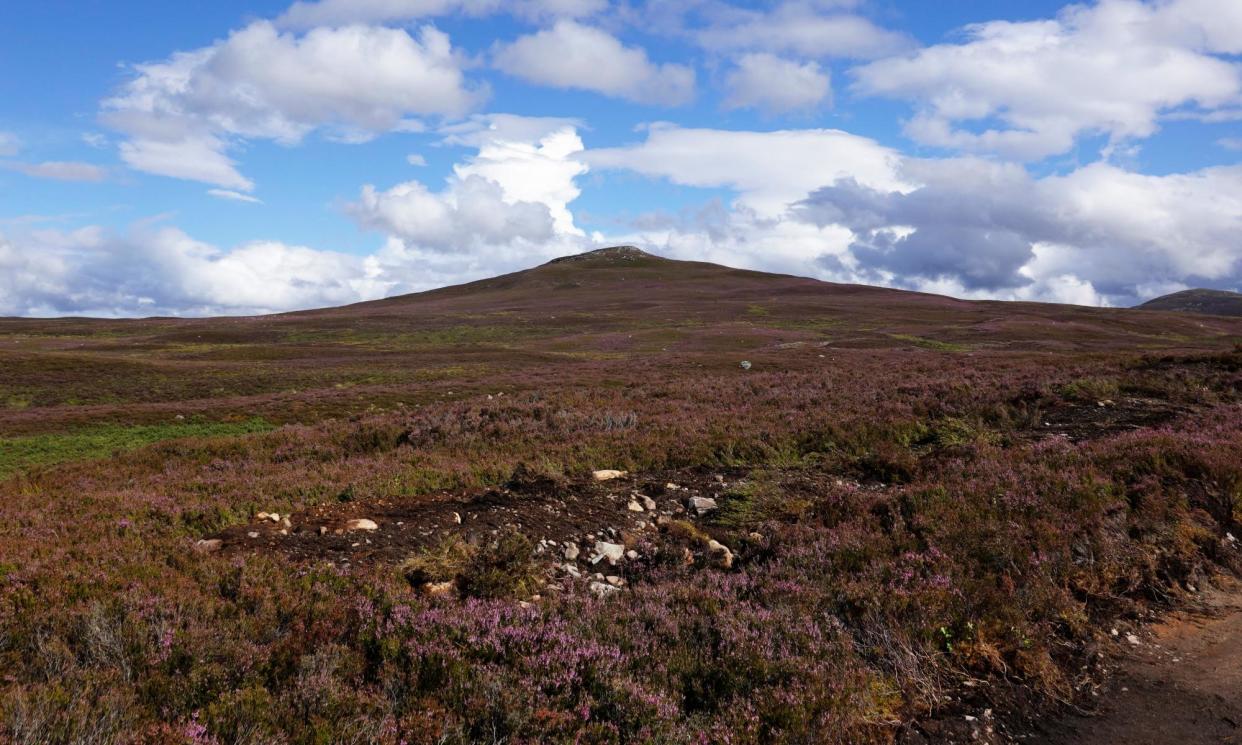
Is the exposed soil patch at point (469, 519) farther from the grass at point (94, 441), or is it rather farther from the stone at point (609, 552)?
the grass at point (94, 441)

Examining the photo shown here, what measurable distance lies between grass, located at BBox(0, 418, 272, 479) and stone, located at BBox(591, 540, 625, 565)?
2064 cm

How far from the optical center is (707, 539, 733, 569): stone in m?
8.21

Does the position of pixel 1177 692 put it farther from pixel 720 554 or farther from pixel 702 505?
pixel 702 505

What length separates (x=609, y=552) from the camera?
845 centimetres

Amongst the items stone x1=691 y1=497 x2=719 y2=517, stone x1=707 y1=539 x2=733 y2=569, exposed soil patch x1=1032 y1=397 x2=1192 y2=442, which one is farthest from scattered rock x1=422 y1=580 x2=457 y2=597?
exposed soil patch x1=1032 y1=397 x2=1192 y2=442

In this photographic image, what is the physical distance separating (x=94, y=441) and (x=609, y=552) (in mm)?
25994

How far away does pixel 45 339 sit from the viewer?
81188 mm

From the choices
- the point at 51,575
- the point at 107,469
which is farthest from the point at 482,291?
the point at 51,575

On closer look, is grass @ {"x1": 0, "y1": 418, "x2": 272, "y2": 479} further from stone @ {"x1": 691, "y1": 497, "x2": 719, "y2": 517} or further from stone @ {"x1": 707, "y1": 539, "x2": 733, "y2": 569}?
stone @ {"x1": 707, "y1": 539, "x2": 733, "y2": 569}

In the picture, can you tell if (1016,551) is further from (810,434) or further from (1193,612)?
(810,434)

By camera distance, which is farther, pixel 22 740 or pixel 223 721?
pixel 223 721

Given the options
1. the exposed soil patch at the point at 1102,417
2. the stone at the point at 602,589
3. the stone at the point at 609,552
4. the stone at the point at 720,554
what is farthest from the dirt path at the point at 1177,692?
the exposed soil patch at the point at 1102,417

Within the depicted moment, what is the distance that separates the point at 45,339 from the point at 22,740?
10441 cm

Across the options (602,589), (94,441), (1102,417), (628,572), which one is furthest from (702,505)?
(94,441)
